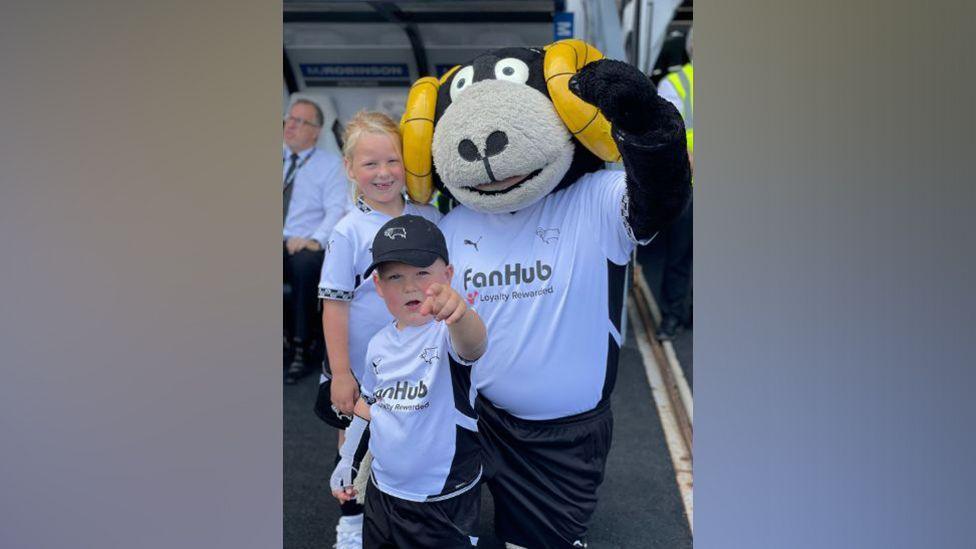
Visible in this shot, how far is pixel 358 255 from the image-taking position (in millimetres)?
2100

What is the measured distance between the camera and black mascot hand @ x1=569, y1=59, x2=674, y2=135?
1.78m

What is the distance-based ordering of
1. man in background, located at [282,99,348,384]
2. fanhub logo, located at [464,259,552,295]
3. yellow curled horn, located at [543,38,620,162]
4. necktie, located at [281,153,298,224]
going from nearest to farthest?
yellow curled horn, located at [543,38,620,162] < fanhub logo, located at [464,259,552,295] < man in background, located at [282,99,348,384] < necktie, located at [281,153,298,224]

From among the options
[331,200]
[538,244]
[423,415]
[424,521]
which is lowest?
[424,521]

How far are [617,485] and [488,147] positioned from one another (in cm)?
84

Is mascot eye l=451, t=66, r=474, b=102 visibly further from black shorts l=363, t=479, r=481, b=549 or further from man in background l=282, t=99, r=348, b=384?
black shorts l=363, t=479, r=481, b=549

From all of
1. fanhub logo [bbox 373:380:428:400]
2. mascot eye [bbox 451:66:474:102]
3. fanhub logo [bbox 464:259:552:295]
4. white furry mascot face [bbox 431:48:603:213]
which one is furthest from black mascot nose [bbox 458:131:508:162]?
fanhub logo [bbox 373:380:428:400]

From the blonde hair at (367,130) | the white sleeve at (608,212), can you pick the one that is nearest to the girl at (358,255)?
the blonde hair at (367,130)

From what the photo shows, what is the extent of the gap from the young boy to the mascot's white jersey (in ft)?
0.27

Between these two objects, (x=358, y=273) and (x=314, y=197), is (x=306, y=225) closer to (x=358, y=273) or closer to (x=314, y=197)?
(x=314, y=197)

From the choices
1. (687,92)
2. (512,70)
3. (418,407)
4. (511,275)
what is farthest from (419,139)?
(687,92)

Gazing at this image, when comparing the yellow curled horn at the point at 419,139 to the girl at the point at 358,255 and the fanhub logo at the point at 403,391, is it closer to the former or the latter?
the girl at the point at 358,255

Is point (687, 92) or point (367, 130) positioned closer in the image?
point (367, 130)
